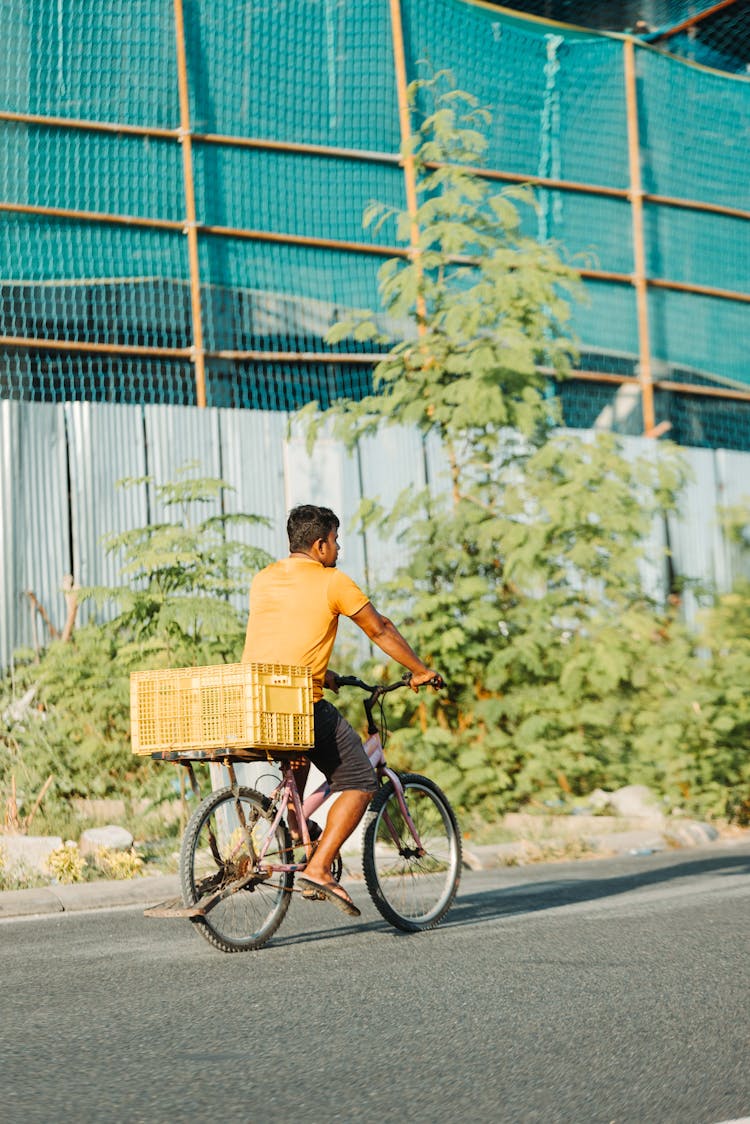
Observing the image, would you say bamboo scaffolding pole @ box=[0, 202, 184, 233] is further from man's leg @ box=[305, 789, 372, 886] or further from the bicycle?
man's leg @ box=[305, 789, 372, 886]

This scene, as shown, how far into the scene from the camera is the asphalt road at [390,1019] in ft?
13.1

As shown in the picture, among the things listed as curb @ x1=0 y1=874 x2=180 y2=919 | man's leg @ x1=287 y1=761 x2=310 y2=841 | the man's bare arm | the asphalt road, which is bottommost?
the asphalt road

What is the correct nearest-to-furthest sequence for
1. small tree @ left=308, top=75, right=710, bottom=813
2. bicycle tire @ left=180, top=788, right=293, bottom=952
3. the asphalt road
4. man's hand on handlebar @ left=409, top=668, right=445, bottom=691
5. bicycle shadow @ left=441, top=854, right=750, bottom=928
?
the asphalt road
bicycle tire @ left=180, top=788, right=293, bottom=952
man's hand on handlebar @ left=409, top=668, right=445, bottom=691
bicycle shadow @ left=441, top=854, right=750, bottom=928
small tree @ left=308, top=75, right=710, bottom=813

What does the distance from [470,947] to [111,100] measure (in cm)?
1045

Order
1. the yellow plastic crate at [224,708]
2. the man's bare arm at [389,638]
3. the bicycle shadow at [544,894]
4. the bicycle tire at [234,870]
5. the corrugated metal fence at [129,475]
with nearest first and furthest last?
the yellow plastic crate at [224,708], the bicycle tire at [234,870], the man's bare arm at [389,638], the bicycle shadow at [544,894], the corrugated metal fence at [129,475]

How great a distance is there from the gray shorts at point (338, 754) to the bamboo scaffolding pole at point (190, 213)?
297 inches

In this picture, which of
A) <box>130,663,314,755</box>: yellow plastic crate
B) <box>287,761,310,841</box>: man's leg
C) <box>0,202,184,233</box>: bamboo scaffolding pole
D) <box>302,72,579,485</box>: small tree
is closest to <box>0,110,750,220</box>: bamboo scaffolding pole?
<box>302,72,579,485</box>: small tree

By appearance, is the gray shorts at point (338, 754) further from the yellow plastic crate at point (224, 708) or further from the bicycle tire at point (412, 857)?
the yellow plastic crate at point (224, 708)

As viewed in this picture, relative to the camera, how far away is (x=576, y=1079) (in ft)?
13.8

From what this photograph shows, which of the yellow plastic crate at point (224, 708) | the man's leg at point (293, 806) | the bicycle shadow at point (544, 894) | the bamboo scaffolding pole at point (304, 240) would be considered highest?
the bamboo scaffolding pole at point (304, 240)

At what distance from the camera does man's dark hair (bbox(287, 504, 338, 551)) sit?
6875 mm

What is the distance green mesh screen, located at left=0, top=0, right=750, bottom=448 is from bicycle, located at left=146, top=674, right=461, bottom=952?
23.9 ft

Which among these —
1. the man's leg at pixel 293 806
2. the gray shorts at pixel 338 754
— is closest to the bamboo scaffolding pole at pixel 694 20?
the gray shorts at pixel 338 754

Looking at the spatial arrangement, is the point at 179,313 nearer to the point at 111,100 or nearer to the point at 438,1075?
the point at 111,100
